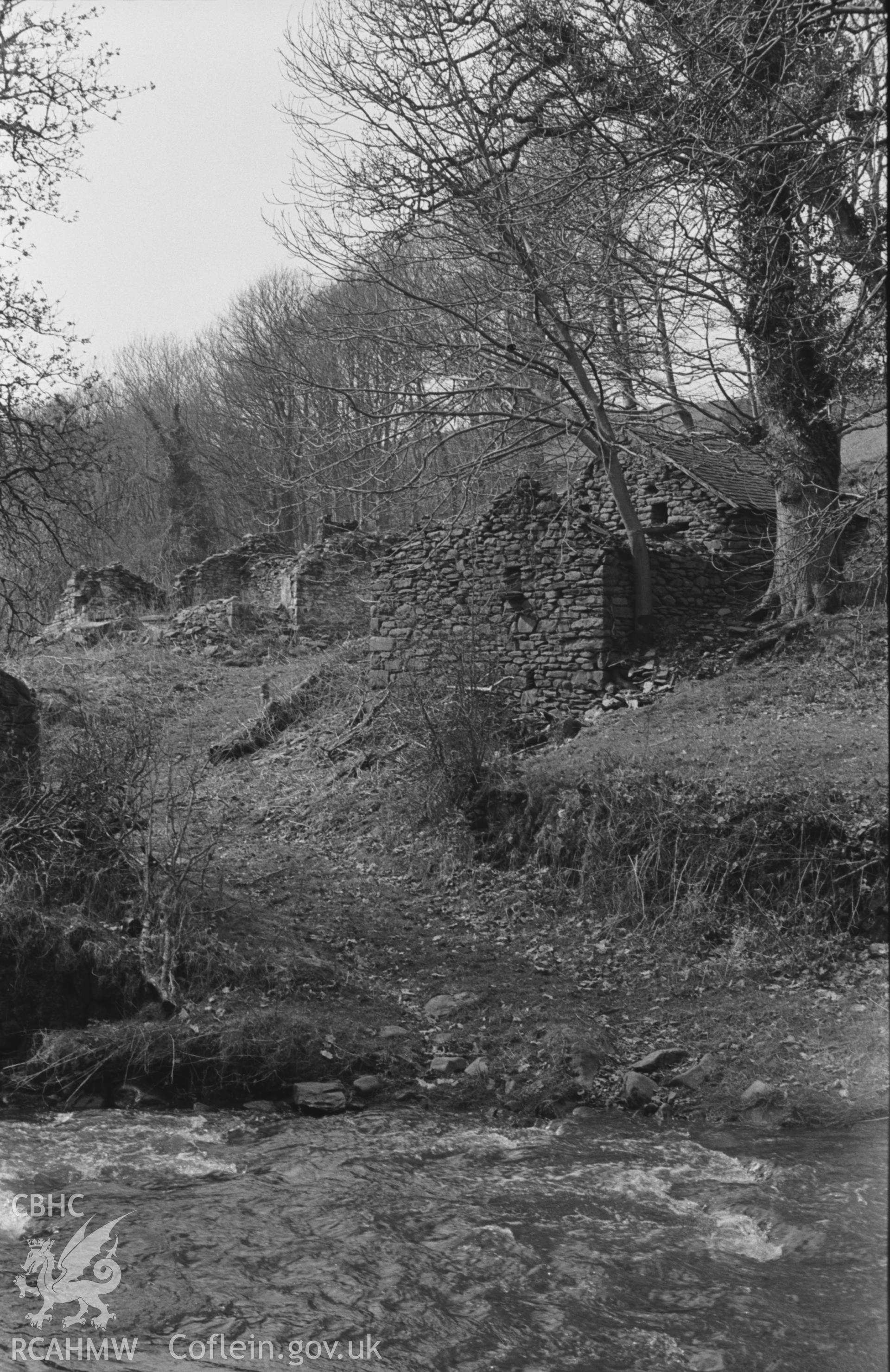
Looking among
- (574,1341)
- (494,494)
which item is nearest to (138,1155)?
(574,1341)

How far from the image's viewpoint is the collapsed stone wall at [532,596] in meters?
13.3

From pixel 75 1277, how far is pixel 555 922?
508cm

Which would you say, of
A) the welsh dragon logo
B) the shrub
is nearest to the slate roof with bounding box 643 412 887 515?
the shrub

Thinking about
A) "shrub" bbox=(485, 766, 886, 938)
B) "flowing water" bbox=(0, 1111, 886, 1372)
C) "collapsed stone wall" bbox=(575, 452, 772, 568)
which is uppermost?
"collapsed stone wall" bbox=(575, 452, 772, 568)

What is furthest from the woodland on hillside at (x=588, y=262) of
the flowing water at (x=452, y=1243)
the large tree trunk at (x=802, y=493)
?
the flowing water at (x=452, y=1243)

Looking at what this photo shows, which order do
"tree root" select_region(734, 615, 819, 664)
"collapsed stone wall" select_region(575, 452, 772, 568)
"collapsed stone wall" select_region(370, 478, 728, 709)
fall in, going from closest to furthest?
"tree root" select_region(734, 615, 819, 664)
"collapsed stone wall" select_region(370, 478, 728, 709)
"collapsed stone wall" select_region(575, 452, 772, 568)

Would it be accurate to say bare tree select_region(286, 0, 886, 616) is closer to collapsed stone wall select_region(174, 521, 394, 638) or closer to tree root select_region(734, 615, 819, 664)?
tree root select_region(734, 615, 819, 664)

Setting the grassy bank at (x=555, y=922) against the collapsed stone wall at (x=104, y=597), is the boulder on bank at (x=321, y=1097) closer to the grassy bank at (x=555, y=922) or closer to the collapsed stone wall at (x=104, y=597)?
the grassy bank at (x=555, y=922)

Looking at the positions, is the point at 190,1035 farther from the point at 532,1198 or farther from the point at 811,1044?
the point at 811,1044

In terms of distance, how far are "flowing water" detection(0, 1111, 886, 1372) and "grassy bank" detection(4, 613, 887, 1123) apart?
0.54 m

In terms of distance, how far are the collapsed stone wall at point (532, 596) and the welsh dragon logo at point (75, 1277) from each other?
848 cm

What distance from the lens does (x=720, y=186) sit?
8.16 m

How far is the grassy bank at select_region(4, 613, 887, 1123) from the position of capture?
6.80 meters

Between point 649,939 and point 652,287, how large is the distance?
6273 mm
